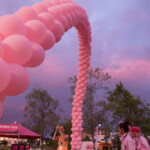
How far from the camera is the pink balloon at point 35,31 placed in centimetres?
161

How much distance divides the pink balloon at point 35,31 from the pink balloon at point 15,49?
0.65 ft

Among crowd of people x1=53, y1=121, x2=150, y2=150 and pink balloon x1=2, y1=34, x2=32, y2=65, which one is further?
crowd of people x1=53, y1=121, x2=150, y2=150

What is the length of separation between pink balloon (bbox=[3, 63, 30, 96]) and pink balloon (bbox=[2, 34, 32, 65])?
0.05m

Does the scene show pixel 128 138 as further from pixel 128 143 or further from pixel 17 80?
pixel 17 80

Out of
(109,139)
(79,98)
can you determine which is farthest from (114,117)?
(79,98)

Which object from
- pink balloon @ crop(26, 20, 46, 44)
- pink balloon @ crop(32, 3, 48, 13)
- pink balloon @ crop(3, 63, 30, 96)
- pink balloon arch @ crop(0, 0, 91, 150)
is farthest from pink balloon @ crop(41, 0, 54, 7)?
pink balloon @ crop(3, 63, 30, 96)

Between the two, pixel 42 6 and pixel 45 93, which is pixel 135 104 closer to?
pixel 45 93

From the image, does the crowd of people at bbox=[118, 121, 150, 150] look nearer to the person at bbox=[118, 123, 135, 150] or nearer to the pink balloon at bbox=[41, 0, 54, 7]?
the person at bbox=[118, 123, 135, 150]

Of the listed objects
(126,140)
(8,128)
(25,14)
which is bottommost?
(126,140)

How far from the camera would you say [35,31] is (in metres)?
1.61

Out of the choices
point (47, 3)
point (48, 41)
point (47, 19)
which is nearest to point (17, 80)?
point (48, 41)

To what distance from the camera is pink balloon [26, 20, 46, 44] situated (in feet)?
5.27

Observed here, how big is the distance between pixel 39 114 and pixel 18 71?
20.1 metres

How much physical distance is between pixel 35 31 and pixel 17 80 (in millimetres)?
483
